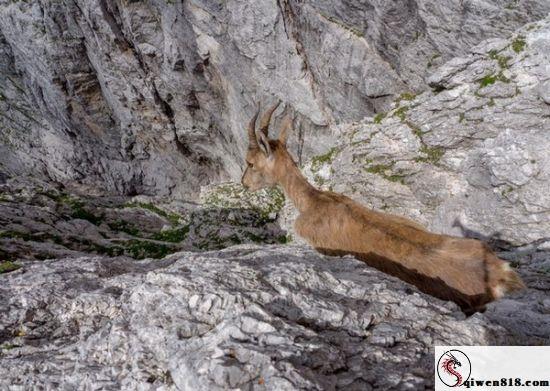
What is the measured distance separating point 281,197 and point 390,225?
55.5 feet

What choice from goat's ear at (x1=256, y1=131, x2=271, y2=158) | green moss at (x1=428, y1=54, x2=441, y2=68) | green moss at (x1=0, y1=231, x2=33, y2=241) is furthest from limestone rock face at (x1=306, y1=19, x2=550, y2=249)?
green moss at (x1=0, y1=231, x2=33, y2=241)

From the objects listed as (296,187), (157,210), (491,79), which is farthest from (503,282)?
(157,210)

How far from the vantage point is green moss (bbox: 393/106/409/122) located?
16.3 meters

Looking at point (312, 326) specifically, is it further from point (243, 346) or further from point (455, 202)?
point (455, 202)

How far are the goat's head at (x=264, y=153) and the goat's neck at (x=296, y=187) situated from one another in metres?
0.20

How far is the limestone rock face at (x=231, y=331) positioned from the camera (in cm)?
317

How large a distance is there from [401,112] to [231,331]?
1503 cm

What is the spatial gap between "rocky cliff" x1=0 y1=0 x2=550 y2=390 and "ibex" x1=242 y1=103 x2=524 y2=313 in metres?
0.42

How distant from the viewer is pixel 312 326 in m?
3.80

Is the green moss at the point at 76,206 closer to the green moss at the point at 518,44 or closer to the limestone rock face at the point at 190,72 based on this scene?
the limestone rock face at the point at 190,72

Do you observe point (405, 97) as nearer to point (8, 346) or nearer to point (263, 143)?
point (263, 143)

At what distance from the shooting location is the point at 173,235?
20.5 metres

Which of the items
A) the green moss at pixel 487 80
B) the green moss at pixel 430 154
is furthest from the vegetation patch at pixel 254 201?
the green moss at pixel 487 80

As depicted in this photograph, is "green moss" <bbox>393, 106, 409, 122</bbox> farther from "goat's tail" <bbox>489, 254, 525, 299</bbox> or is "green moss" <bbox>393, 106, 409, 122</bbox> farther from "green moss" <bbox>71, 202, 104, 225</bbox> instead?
"green moss" <bbox>71, 202, 104, 225</bbox>
